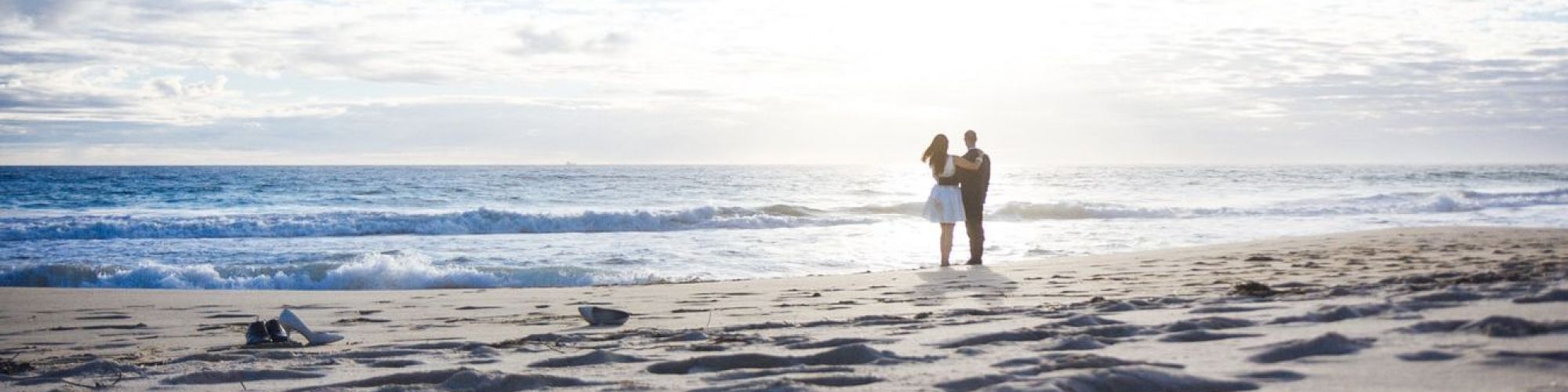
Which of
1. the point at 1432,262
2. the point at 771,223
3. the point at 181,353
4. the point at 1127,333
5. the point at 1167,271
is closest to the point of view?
the point at 1127,333

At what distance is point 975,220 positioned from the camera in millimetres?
10656

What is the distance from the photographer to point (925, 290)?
7051 millimetres

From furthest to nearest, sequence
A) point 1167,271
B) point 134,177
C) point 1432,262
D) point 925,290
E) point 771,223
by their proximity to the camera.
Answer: point 134,177, point 771,223, point 1167,271, point 1432,262, point 925,290

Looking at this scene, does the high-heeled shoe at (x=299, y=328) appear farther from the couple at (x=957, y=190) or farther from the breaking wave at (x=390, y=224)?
the breaking wave at (x=390, y=224)

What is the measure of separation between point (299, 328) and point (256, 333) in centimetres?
28

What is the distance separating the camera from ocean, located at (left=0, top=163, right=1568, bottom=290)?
11453 mm

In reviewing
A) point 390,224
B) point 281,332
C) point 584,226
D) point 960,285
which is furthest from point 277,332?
point 390,224

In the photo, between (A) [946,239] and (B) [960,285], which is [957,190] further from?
(B) [960,285]

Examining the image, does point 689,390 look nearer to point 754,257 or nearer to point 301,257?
point 754,257

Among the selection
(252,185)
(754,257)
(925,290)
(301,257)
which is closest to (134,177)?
(252,185)

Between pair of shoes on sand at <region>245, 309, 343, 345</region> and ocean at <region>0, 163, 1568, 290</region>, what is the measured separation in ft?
19.6

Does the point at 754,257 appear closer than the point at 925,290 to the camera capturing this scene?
No

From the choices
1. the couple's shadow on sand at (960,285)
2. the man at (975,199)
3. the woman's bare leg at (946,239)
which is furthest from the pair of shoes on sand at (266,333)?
the man at (975,199)

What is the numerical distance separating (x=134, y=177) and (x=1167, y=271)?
184 ft
